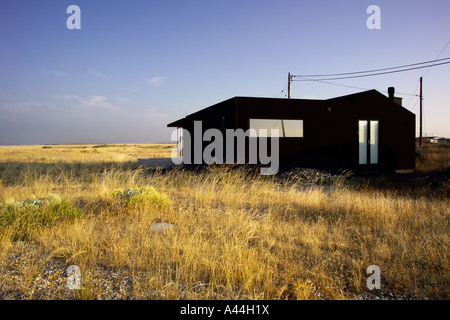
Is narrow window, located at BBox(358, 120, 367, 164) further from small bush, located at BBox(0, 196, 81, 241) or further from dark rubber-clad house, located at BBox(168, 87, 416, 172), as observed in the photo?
small bush, located at BBox(0, 196, 81, 241)

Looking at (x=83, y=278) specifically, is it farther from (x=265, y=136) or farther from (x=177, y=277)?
(x=265, y=136)

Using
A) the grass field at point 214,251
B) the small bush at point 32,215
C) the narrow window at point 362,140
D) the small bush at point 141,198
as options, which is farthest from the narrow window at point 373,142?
the small bush at point 32,215

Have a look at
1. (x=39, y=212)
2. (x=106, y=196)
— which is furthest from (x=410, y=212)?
(x=39, y=212)

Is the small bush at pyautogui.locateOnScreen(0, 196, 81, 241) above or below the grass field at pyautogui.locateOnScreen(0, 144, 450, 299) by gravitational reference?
above

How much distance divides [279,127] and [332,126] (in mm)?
2627

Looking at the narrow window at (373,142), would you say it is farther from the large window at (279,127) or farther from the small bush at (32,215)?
the small bush at (32,215)

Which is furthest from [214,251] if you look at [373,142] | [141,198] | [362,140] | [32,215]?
[373,142]

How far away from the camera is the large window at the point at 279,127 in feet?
36.6

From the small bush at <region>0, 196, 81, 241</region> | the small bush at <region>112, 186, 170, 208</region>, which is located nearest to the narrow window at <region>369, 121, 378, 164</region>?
the small bush at <region>112, 186, 170, 208</region>

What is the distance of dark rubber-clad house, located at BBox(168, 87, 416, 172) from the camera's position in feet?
36.8

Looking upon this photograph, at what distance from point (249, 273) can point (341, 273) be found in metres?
1.03

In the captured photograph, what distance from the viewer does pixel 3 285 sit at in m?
2.48

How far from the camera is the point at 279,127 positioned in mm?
11422
